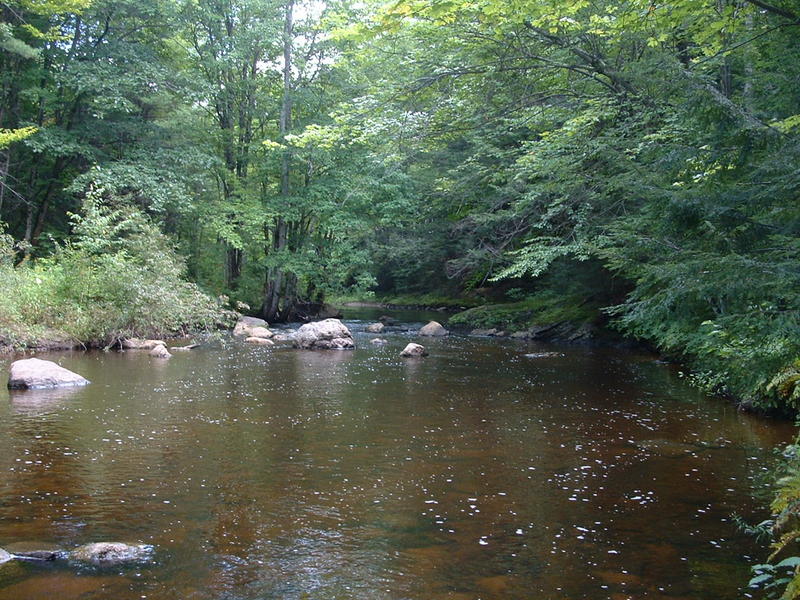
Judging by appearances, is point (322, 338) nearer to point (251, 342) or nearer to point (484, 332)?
point (251, 342)

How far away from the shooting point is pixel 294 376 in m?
12.7

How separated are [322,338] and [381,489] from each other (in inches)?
473

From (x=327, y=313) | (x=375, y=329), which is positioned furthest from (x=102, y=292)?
(x=327, y=313)

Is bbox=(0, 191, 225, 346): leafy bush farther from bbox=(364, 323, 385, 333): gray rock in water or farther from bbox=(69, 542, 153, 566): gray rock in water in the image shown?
bbox=(69, 542, 153, 566): gray rock in water

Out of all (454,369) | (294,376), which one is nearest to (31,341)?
(294,376)

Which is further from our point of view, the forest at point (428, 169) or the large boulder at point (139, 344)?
the large boulder at point (139, 344)

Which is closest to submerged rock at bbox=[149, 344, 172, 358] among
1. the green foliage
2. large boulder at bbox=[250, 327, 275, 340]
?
large boulder at bbox=[250, 327, 275, 340]

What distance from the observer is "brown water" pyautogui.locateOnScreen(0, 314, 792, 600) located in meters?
4.24

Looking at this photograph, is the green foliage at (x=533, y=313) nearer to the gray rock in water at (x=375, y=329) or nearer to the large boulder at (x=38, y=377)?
the gray rock in water at (x=375, y=329)

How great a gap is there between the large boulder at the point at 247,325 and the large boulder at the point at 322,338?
3.24m

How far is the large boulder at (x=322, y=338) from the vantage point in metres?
17.8

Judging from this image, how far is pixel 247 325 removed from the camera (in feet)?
75.2

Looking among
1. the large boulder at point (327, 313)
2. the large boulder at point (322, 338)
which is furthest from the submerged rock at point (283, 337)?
the large boulder at point (327, 313)

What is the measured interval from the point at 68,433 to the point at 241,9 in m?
21.3
